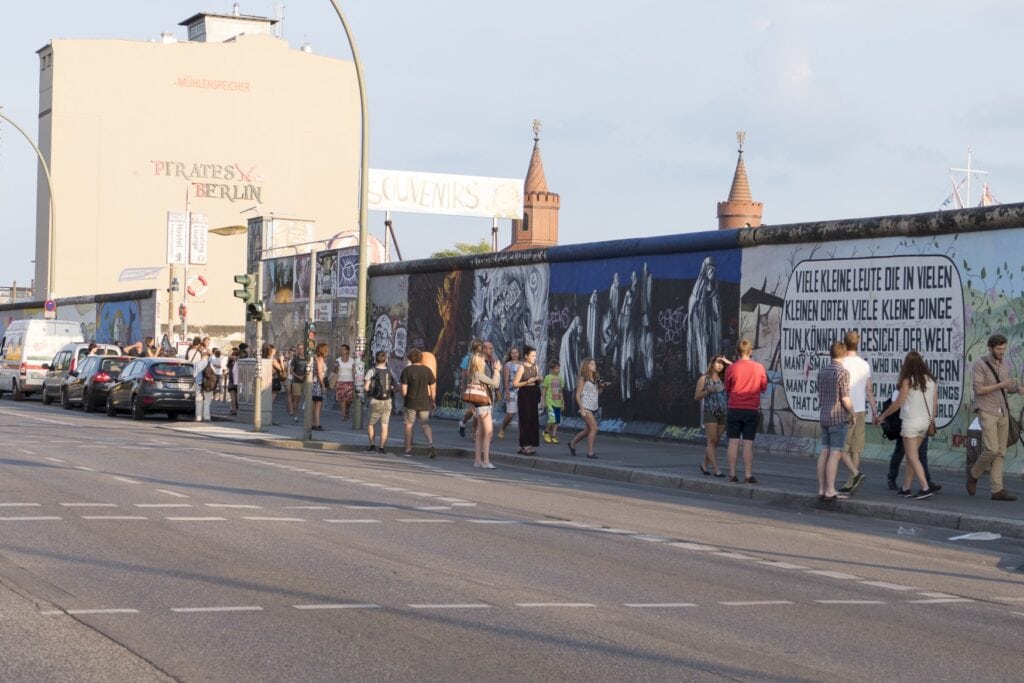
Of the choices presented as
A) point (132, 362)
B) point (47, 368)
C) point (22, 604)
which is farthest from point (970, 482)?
point (47, 368)

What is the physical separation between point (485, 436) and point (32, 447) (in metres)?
6.96

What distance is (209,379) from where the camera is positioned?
1188 inches

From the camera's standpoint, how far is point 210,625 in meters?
7.73

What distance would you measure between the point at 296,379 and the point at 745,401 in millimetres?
16351

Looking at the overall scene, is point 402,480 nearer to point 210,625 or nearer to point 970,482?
point 970,482

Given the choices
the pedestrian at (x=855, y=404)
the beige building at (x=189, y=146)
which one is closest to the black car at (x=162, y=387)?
the pedestrian at (x=855, y=404)

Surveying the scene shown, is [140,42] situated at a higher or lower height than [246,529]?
higher

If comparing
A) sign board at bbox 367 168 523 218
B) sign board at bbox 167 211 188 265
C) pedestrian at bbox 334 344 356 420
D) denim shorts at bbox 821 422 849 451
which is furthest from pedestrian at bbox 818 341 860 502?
sign board at bbox 367 168 523 218

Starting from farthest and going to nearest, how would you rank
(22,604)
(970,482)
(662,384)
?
(662,384) < (970,482) < (22,604)

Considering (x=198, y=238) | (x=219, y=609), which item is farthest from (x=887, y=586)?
(x=198, y=238)

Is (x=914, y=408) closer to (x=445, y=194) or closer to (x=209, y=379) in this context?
(x=209, y=379)

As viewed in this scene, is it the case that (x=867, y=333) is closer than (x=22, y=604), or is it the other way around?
(x=22, y=604)

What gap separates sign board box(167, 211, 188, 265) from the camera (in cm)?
5300

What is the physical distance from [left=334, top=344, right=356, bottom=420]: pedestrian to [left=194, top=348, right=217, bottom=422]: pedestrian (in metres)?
2.70
